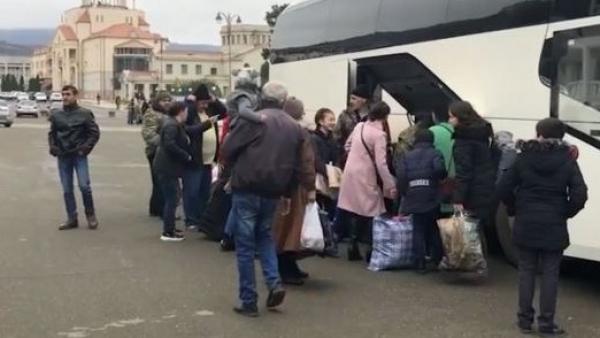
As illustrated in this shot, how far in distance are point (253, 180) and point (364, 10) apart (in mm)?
6050

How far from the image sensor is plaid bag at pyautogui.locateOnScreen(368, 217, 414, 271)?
898 centimetres

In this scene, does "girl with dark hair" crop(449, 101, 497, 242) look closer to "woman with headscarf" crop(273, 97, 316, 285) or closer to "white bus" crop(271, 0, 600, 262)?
"white bus" crop(271, 0, 600, 262)

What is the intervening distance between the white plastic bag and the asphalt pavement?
0.41m

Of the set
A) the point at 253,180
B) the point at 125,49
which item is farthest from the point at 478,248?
the point at 125,49

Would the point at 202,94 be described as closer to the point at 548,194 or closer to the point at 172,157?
the point at 172,157

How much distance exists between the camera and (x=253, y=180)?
22.8 ft

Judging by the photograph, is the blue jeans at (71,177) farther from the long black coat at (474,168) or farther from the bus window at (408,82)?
the long black coat at (474,168)

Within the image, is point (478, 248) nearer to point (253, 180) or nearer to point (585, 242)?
point (585, 242)

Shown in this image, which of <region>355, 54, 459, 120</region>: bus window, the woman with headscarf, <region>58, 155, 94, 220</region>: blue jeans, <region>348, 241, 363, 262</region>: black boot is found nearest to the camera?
the woman with headscarf

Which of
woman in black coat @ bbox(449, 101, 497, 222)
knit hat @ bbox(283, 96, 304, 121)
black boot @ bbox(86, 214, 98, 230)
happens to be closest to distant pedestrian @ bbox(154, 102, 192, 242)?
black boot @ bbox(86, 214, 98, 230)

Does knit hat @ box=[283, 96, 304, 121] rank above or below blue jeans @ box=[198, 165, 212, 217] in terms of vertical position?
above

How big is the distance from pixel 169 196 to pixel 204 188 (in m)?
0.97

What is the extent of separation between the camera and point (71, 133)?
36.8ft

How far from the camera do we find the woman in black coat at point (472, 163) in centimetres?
816
